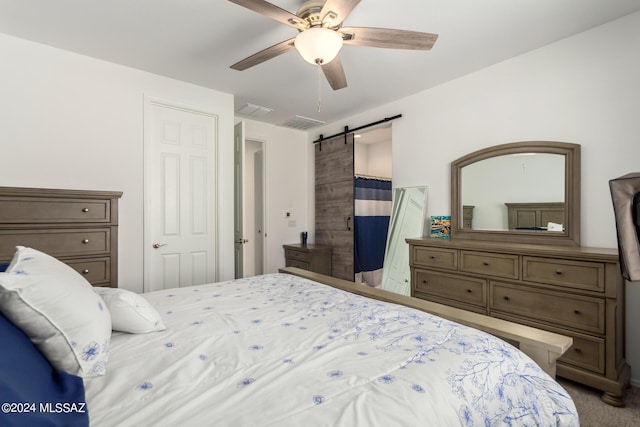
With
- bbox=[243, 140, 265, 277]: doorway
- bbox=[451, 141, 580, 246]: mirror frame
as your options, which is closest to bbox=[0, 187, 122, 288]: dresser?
bbox=[243, 140, 265, 277]: doorway

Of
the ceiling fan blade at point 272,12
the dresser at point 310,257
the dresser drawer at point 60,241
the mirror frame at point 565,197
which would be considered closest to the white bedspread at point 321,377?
the dresser drawer at point 60,241

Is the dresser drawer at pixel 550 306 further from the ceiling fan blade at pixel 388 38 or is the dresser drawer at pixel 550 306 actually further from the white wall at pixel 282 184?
the white wall at pixel 282 184

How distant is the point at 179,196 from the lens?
3.29m

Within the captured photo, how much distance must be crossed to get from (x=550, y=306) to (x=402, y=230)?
1615 mm

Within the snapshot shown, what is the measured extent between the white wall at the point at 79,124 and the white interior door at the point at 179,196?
0.11 meters

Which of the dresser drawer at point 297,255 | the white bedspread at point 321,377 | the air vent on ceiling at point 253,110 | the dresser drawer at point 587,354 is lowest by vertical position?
the dresser drawer at point 587,354

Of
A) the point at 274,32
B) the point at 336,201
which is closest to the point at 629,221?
the point at 274,32

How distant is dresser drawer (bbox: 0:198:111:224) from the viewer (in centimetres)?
202

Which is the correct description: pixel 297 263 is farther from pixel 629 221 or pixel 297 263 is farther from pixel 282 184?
pixel 629 221

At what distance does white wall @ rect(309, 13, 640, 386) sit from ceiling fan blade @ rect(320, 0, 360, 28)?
1870 millimetres

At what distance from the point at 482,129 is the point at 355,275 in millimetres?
2445

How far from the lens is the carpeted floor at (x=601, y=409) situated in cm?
176

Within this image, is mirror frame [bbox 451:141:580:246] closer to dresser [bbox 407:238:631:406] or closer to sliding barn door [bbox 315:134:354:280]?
dresser [bbox 407:238:631:406]

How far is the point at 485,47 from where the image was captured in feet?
8.37
